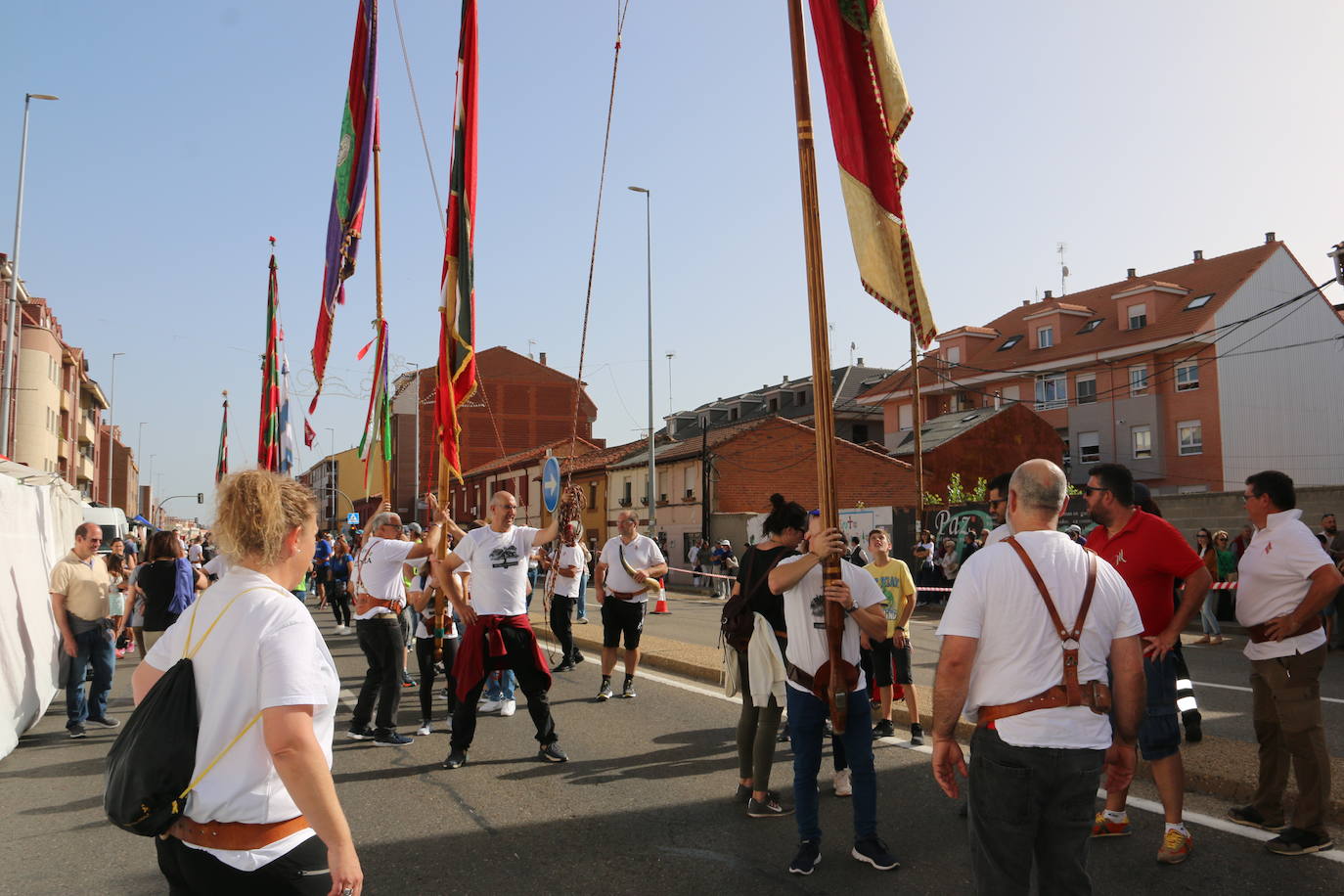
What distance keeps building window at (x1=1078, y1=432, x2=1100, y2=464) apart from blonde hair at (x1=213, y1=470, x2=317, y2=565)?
1812 inches

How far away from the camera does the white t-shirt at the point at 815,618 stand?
16.0 feet

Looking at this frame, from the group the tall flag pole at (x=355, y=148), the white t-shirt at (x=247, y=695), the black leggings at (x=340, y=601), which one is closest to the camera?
the white t-shirt at (x=247, y=695)

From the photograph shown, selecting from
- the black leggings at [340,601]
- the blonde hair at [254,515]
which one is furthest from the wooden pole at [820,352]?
the black leggings at [340,601]

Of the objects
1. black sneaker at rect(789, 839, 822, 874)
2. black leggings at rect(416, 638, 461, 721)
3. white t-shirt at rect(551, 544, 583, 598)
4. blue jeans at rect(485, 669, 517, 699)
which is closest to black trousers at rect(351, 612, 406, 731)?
black leggings at rect(416, 638, 461, 721)

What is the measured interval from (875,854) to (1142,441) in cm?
4259

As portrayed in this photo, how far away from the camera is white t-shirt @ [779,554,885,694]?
4867 millimetres

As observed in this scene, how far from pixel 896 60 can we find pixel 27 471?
992 cm

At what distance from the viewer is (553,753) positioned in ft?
22.7

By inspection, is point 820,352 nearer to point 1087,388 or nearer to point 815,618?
point 815,618

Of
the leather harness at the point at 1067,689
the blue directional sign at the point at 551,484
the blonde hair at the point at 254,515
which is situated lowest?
the leather harness at the point at 1067,689

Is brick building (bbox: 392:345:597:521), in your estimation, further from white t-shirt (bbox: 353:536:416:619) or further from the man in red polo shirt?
the man in red polo shirt

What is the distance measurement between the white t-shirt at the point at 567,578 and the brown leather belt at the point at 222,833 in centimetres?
835

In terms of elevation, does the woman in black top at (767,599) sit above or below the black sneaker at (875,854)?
above

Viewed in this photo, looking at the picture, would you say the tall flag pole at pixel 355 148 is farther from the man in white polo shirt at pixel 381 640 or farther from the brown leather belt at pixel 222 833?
the brown leather belt at pixel 222 833
